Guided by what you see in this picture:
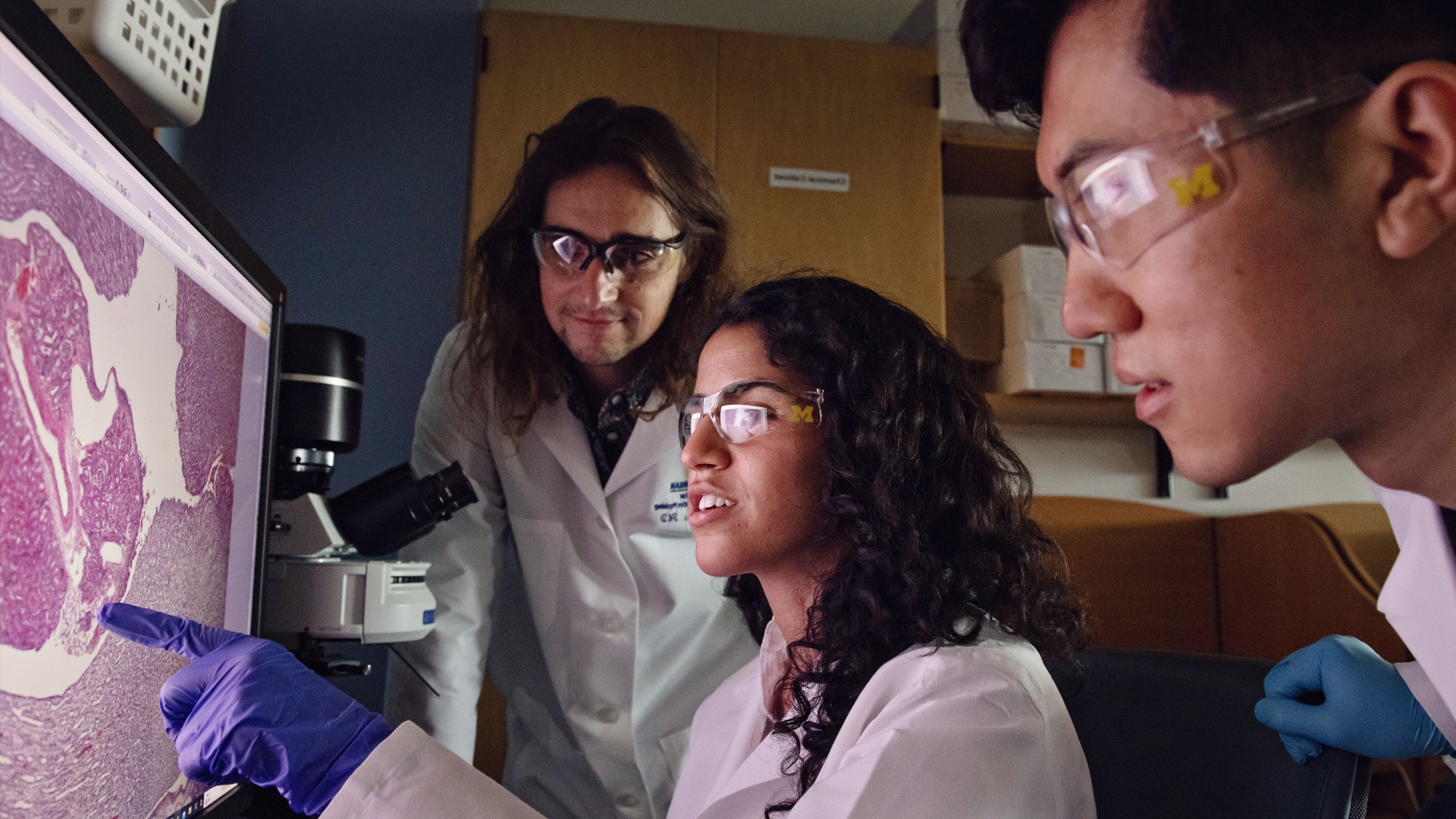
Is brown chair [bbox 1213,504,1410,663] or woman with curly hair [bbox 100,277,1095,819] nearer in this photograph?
woman with curly hair [bbox 100,277,1095,819]

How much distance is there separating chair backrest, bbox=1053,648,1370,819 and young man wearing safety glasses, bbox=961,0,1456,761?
1.00ft

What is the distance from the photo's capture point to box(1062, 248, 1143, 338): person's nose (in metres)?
0.57

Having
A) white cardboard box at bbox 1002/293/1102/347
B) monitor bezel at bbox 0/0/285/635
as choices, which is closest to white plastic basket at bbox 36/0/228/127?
monitor bezel at bbox 0/0/285/635

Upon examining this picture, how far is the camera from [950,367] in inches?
41.6

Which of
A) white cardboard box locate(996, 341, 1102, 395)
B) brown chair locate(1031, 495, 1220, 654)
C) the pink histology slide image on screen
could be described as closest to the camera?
the pink histology slide image on screen

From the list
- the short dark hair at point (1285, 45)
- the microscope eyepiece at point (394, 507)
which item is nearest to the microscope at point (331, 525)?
the microscope eyepiece at point (394, 507)

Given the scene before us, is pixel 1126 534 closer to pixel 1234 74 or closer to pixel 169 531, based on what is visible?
pixel 1234 74

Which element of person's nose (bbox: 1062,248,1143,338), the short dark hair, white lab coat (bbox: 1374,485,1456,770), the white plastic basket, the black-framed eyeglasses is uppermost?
the white plastic basket

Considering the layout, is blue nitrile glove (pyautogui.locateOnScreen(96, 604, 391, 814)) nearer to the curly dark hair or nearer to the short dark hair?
the curly dark hair

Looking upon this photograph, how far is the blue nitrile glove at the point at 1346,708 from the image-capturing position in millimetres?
756

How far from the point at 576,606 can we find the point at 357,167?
1.07 metres

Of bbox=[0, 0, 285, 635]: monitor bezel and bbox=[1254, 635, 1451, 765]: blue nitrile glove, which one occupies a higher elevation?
bbox=[0, 0, 285, 635]: monitor bezel

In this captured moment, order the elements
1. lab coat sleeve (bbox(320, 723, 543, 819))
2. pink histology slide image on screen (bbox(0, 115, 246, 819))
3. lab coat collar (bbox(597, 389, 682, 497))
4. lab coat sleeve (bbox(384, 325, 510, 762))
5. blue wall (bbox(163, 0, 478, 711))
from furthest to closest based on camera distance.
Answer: blue wall (bbox(163, 0, 478, 711)) < lab coat collar (bbox(597, 389, 682, 497)) < lab coat sleeve (bbox(384, 325, 510, 762)) < lab coat sleeve (bbox(320, 723, 543, 819)) < pink histology slide image on screen (bbox(0, 115, 246, 819))

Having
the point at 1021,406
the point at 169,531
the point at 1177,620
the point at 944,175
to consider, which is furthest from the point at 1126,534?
the point at 169,531
